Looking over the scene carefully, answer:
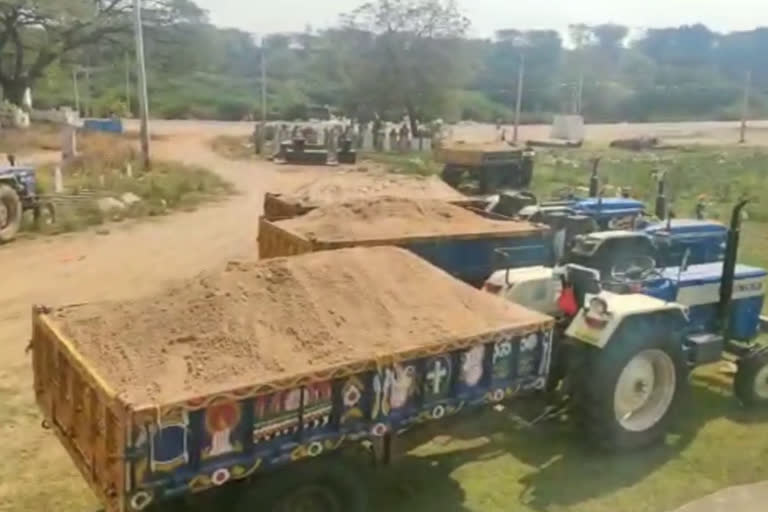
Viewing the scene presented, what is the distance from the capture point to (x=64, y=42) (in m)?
40.9

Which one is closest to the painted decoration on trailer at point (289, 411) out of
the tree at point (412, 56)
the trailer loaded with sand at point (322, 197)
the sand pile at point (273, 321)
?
the sand pile at point (273, 321)

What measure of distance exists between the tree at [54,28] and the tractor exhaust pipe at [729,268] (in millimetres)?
36766

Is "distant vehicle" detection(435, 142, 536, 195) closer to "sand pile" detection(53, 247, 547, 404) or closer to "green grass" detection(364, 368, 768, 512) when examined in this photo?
"green grass" detection(364, 368, 768, 512)

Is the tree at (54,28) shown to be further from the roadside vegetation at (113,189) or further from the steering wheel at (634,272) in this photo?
the steering wheel at (634,272)

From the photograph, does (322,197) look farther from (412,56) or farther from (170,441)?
(412,56)

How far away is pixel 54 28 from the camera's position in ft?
131

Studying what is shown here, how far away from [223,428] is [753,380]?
4962 millimetres

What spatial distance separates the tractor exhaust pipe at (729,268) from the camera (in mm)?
7000

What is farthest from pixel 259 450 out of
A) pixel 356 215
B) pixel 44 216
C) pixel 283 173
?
pixel 283 173

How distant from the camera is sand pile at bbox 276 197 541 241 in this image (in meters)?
8.32

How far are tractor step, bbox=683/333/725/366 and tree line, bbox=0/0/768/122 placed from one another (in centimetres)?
3214

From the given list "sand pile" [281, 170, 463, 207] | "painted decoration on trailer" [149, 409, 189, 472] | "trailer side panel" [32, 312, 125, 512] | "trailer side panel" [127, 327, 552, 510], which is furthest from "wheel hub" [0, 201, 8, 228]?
"painted decoration on trailer" [149, 409, 189, 472]

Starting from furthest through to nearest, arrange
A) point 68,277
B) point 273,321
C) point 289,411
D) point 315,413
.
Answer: point 68,277 < point 273,321 < point 315,413 < point 289,411

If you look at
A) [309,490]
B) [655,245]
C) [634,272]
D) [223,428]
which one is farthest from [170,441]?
[655,245]
